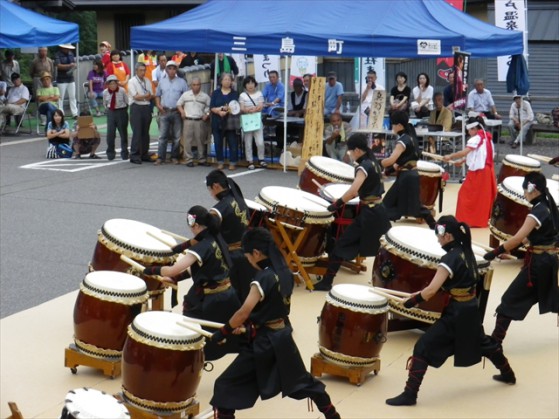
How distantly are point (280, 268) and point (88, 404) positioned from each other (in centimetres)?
233

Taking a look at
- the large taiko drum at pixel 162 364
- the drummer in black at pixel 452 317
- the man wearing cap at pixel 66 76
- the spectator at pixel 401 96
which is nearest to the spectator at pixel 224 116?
the spectator at pixel 401 96

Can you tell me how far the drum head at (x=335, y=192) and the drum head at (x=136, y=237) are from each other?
7.37 feet

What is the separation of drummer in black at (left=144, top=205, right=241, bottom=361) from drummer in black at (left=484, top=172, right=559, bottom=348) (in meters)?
2.13

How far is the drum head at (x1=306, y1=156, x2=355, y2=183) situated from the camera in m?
11.6

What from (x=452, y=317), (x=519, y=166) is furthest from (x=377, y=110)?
(x=452, y=317)

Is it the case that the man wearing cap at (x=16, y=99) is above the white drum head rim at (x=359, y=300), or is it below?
above

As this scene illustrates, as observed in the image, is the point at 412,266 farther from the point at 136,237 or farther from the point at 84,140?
the point at 84,140

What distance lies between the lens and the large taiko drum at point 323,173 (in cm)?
1159

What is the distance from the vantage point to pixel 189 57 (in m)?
21.8

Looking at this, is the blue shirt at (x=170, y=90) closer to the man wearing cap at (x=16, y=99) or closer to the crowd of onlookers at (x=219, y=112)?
the crowd of onlookers at (x=219, y=112)

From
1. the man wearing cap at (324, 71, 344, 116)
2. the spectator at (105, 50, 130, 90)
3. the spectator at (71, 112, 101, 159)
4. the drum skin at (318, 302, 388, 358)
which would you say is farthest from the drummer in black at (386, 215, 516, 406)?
the spectator at (105, 50, 130, 90)

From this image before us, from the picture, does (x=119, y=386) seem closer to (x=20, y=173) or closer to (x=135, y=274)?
(x=135, y=274)

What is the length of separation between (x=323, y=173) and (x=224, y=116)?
5.53 metres

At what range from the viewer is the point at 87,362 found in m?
7.84
